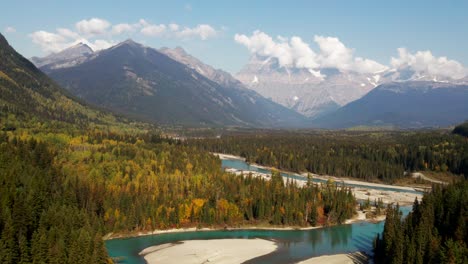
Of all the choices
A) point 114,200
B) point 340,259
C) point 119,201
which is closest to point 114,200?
point 114,200

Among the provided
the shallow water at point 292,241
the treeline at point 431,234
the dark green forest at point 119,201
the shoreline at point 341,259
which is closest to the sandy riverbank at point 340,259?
the shoreline at point 341,259

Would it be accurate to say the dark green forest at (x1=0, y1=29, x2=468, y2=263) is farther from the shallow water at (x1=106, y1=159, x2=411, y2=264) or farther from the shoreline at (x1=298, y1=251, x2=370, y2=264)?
the shoreline at (x1=298, y1=251, x2=370, y2=264)

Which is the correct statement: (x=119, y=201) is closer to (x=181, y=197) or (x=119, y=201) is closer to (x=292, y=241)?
(x=181, y=197)

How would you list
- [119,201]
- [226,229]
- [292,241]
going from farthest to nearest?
[226,229] < [119,201] < [292,241]

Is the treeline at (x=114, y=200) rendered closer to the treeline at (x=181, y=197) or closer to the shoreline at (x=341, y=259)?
the treeline at (x=181, y=197)

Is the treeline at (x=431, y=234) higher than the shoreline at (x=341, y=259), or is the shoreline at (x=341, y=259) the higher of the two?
the treeline at (x=431, y=234)

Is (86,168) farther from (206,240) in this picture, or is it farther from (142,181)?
(206,240)
